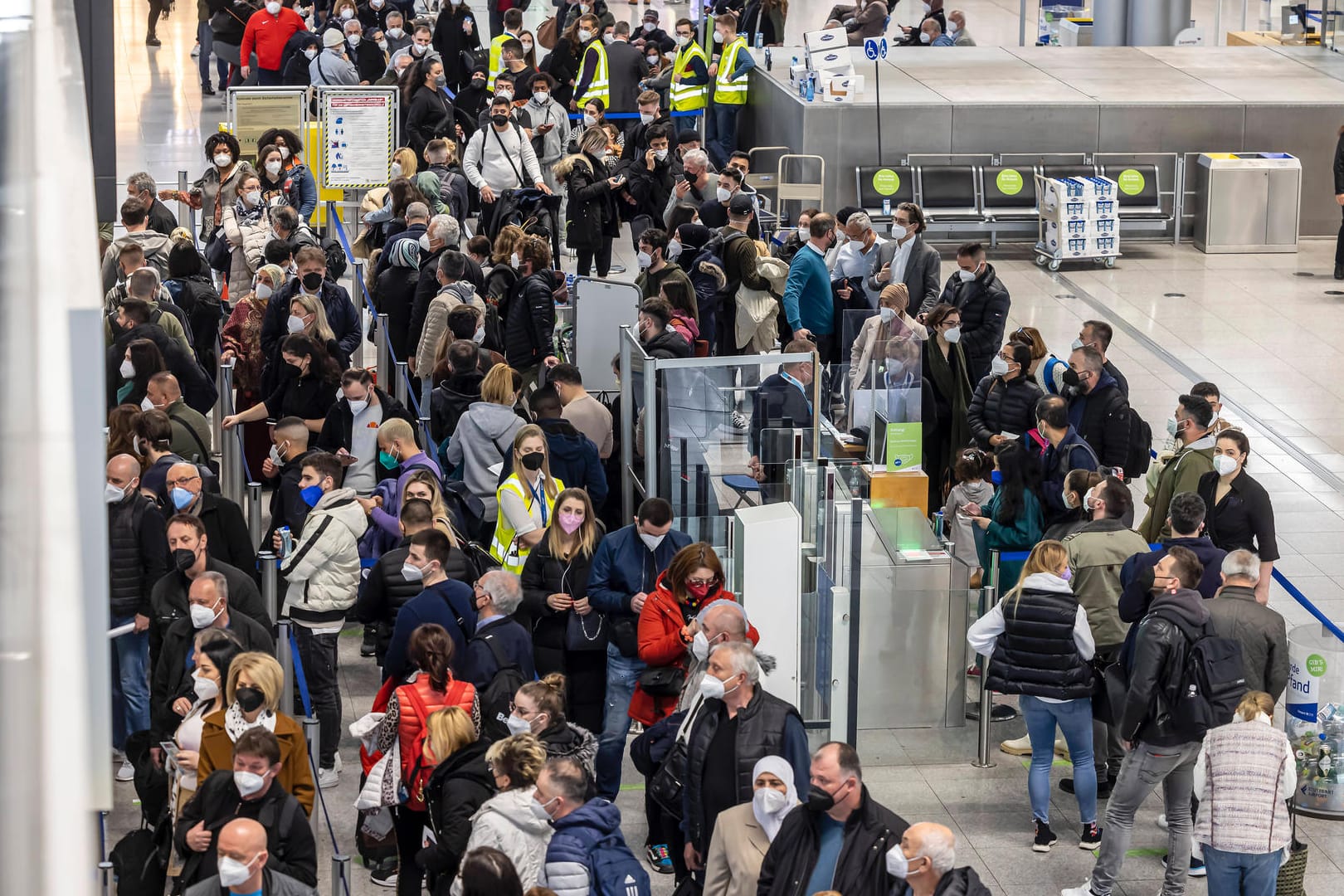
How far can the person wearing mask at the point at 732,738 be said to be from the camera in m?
6.38

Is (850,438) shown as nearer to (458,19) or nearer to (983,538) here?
(983,538)

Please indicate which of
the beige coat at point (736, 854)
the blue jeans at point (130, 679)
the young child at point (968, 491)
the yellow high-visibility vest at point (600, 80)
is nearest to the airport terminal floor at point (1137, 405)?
the blue jeans at point (130, 679)

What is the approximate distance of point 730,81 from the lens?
2197 cm

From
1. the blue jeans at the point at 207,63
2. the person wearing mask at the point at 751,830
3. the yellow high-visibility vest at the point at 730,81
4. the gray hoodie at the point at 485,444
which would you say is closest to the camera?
the person wearing mask at the point at 751,830

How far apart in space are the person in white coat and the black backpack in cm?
80

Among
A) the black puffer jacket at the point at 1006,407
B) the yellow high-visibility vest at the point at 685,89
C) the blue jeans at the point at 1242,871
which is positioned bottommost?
the blue jeans at the point at 1242,871

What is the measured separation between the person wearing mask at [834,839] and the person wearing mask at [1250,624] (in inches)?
95.6

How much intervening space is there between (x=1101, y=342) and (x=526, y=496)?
144 inches

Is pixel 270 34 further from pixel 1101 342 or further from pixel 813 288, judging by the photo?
pixel 1101 342

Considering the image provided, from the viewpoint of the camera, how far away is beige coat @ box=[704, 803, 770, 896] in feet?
19.5

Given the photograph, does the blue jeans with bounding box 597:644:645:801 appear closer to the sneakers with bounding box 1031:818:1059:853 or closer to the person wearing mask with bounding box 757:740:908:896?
the sneakers with bounding box 1031:818:1059:853

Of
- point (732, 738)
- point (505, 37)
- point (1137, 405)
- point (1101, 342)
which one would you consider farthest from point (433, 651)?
point (505, 37)

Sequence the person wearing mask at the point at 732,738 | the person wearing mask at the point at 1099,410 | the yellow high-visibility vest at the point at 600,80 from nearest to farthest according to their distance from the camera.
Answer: the person wearing mask at the point at 732,738 < the person wearing mask at the point at 1099,410 < the yellow high-visibility vest at the point at 600,80

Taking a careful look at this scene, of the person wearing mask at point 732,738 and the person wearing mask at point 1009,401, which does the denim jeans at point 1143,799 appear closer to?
the person wearing mask at point 732,738
